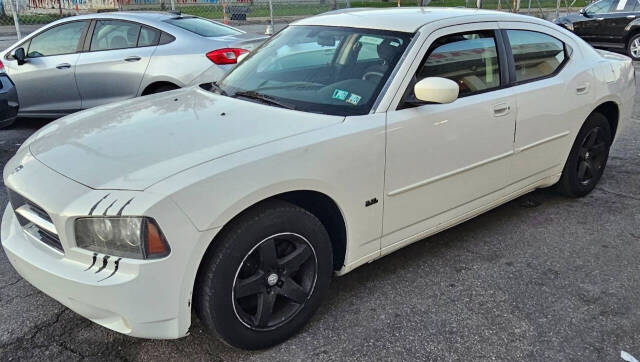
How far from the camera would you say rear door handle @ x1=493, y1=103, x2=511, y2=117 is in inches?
136

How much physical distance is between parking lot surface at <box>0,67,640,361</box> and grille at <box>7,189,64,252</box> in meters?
0.58

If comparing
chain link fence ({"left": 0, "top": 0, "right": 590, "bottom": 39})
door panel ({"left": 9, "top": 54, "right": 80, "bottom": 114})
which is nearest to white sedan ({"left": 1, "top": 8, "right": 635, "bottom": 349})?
door panel ({"left": 9, "top": 54, "right": 80, "bottom": 114})

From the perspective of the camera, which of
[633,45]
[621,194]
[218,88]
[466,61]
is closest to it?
[466,61]

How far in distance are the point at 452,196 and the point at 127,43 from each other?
463 cm

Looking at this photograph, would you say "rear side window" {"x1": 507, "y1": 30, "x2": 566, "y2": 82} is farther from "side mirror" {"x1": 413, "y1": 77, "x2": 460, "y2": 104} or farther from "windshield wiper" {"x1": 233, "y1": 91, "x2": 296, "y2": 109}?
"windshield wiper" {"x1": 233, "y1": 91, "x2": 296, "y2": 109}

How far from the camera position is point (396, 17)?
3430 mm

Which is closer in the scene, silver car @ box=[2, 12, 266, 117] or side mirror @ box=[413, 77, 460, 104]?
side mirror @ box=[413, 77, 460, 104]

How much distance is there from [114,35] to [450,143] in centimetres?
476

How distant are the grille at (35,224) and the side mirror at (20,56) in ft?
14.4

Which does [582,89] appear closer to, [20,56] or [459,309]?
[459,309]

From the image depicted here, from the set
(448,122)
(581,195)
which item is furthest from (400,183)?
(581,195)

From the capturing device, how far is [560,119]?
13.1 feet

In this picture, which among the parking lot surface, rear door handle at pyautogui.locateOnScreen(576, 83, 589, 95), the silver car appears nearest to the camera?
the parking lot surface

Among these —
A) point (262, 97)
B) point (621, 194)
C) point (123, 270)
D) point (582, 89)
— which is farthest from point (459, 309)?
point (621, 194)
